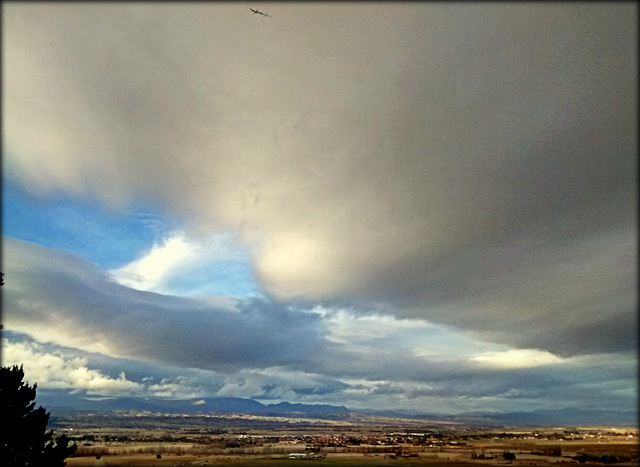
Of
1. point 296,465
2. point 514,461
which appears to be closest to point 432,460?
point 514,461

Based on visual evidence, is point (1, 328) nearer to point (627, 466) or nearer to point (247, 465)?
point (247, 465)

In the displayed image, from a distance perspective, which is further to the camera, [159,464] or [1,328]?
[159,464]

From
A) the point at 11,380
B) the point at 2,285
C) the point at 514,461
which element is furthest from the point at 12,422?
the point at 514,461

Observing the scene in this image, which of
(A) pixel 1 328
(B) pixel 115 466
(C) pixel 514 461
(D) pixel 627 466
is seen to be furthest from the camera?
(C) pixel 514 461

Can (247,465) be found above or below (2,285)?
below

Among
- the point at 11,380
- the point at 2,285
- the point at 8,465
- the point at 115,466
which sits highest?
the point at 2,285

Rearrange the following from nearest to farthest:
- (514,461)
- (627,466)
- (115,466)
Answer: (115,466), (627,466), (514,461)

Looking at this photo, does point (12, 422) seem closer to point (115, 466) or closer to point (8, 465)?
point (8, 465)
